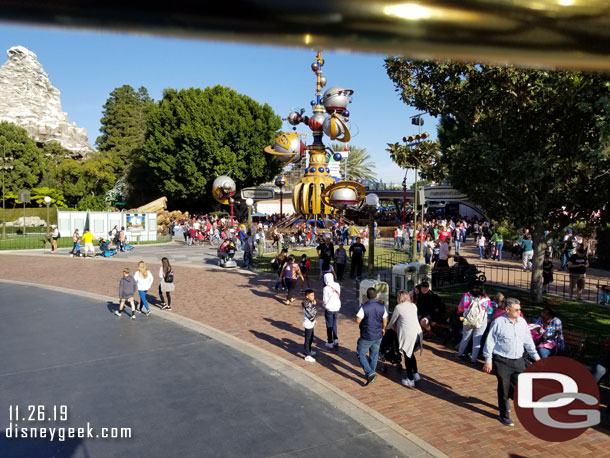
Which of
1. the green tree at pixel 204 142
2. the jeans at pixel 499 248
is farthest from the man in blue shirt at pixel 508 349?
the green tree at pixel 204 142

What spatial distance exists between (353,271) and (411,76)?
754cm

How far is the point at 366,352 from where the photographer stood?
7.19 metres

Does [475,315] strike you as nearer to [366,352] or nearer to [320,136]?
[366,352]

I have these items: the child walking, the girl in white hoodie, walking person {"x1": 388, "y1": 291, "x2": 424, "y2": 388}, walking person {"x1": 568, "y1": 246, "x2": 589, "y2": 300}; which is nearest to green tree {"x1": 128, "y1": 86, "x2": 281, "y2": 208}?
walking person {"x1": 568, "y1": 246, "x2": 589, "y2": 300}

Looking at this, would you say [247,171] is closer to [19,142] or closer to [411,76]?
[19,142]

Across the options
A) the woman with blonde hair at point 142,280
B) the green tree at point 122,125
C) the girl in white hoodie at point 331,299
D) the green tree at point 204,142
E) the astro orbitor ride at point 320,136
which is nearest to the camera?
the girl in white hoodie at point 331,299

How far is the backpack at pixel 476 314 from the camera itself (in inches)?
315

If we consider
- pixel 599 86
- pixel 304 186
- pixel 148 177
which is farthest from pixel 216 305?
pixel 148 177

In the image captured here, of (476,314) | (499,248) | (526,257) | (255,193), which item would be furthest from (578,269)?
(255,193)

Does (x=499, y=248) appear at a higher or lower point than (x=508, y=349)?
higher

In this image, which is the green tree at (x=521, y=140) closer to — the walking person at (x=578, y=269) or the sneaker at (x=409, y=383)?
the walking person at (x=578, y=269)

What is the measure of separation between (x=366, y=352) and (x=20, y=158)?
2110 inches

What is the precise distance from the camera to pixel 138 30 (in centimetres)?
75

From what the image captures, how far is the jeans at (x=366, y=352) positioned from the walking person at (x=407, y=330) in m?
0.40
